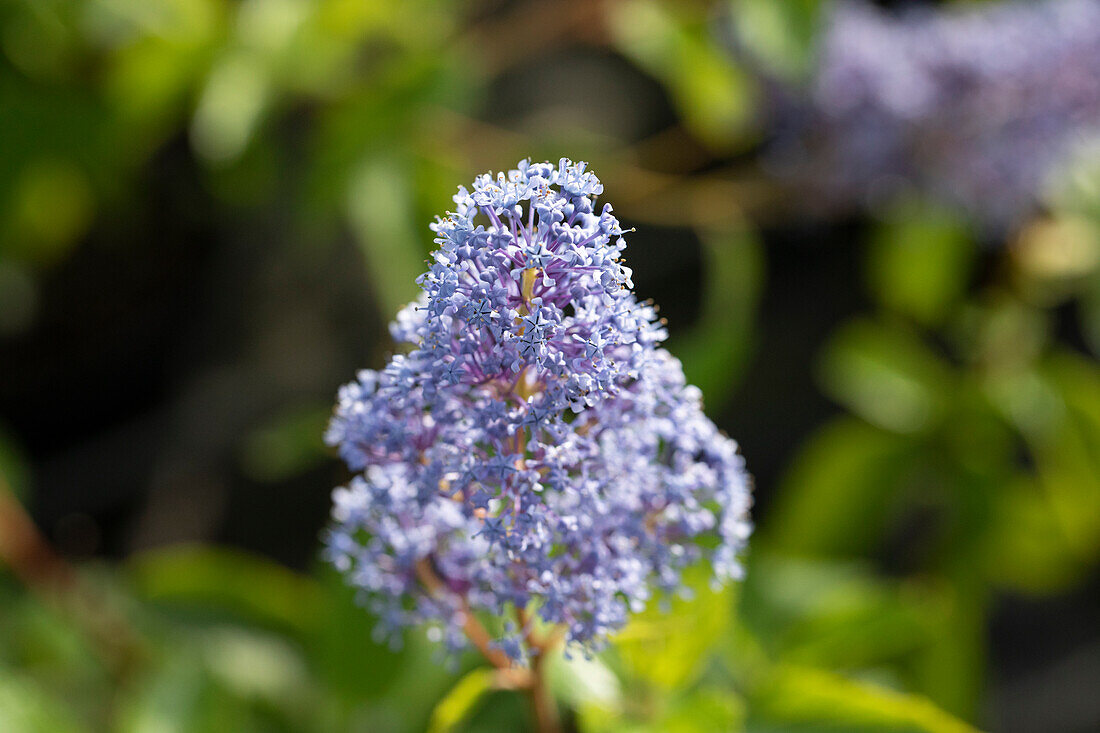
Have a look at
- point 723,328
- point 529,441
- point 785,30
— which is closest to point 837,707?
point 529,441

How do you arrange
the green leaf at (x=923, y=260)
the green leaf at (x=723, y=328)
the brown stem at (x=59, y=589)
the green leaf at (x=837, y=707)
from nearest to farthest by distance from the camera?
the green leaf at (x=837, y=707) < the green leaf at (x=723, y=328) < the brown stem at (x=59, y=589) < the green leaf at (x=923, y=260)

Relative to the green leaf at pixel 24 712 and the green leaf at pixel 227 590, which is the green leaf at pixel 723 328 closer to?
the green leaf at pixel 227 590

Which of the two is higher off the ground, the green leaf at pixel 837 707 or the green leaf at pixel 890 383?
the green leaf at pixel 890 383

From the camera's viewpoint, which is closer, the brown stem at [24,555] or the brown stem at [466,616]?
the brown stem at [466,616]

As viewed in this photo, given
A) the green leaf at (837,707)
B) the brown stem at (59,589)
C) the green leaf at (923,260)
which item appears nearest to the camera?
the green leaf at (837,707)

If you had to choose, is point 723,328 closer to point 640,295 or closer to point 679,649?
point 679,649

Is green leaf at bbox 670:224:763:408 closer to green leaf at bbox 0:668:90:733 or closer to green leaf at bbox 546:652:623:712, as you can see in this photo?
green leaf at bbox 546:652:623:712

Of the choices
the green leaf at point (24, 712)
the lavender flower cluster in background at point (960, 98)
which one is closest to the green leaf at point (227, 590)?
the green leaf at point (24, 712)

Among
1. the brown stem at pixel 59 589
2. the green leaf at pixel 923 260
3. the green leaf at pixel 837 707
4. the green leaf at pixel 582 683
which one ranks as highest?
the green leaf at pixel 923 260
